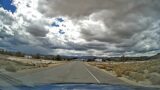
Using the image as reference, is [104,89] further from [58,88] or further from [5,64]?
[5,64]

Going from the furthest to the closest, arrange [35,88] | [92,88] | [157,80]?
[157,80], [92,88], [35,88]

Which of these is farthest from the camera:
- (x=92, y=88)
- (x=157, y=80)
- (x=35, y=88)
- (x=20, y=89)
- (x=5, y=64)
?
(x=5, y=64)

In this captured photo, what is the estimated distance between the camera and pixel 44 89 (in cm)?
544

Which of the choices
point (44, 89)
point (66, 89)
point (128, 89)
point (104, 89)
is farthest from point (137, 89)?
point (44, 89)

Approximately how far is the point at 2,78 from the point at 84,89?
5.50 feet

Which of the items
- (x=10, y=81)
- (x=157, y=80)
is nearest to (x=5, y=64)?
(x=157, y=80)

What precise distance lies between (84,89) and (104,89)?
417 millimetres

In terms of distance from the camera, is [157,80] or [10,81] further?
[157,80]

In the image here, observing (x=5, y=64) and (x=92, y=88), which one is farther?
(x=5, y=64)

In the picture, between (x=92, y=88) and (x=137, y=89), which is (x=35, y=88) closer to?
(x=92, y=88)

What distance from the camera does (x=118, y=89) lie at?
571 centimetres

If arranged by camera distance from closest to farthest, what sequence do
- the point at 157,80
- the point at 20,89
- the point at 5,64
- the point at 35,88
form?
the point at 20,89 → the point at 35,88 → the point at 157,80 → the point at 5,64

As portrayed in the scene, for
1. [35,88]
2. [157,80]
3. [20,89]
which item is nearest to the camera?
[20,89]

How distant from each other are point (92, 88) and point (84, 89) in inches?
10.4
